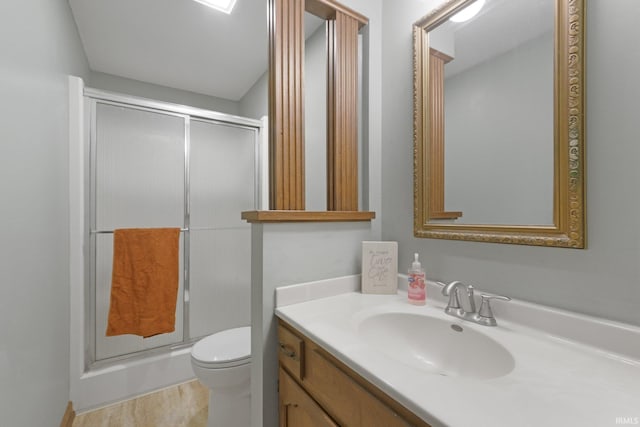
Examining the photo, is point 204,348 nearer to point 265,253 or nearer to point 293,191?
point 265,253

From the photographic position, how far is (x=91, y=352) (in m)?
1.71

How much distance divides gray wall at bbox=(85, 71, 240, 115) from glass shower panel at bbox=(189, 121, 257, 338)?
1.07m

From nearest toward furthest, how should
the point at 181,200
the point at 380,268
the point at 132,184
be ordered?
the point at 380,268 < the point at 132,184 < the point at 181,200

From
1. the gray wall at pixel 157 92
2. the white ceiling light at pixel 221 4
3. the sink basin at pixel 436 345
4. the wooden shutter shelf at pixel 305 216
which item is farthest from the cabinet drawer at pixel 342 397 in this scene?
the gray wall at pixel 157 92

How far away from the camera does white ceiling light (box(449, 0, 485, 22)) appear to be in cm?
93

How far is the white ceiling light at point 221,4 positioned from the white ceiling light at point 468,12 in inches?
51.0

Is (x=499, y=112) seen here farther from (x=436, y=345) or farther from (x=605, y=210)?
(x=436, y=345)

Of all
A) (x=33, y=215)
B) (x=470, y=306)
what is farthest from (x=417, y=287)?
(x=33, y=215)

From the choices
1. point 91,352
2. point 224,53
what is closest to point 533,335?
point 91,352

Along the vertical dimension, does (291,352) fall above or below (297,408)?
above

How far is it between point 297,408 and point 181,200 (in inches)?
67.0

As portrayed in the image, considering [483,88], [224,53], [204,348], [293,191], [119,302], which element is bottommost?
[204,348]

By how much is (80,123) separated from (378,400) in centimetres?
209

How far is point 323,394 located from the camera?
70cm
